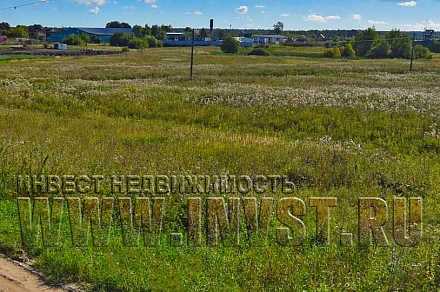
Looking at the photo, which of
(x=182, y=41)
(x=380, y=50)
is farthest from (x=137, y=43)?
(x=380, y=50)

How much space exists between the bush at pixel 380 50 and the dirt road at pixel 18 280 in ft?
357

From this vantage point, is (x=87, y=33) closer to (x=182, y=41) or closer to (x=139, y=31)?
(x=139, y=31)

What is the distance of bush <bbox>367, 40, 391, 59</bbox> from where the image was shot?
105 m

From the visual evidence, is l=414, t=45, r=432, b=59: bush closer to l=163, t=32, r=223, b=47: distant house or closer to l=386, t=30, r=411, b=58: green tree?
l=386, t=30, r=411, b=58: green tree

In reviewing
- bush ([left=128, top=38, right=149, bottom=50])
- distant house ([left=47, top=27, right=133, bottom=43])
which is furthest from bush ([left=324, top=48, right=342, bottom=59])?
distant house ([left=47, top=27, right=133, bottom=43])

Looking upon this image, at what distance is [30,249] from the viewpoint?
5246mm

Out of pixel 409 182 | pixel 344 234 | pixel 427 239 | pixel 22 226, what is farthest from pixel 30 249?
pixel 409 182

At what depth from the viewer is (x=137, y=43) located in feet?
390

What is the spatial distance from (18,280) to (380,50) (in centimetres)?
11140

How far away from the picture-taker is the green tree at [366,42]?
108375mm

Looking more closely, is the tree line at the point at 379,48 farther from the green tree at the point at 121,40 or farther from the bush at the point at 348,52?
the green tree at the point at 121,40

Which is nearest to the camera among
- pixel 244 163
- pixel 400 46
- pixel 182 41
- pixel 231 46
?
pixel 244 163

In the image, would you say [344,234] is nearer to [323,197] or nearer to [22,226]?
[323,197]

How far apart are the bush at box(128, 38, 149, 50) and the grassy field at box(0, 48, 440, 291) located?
98915 mm
